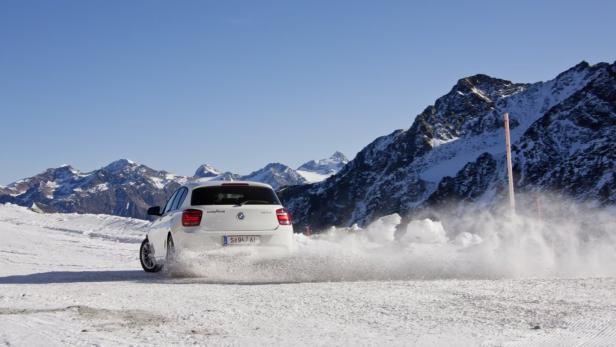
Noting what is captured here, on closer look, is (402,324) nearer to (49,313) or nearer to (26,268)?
(49,313)

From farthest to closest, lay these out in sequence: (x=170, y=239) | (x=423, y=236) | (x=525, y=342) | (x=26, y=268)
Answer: (x=423, y=236) → (x=26, y=268) → (x=170, y=239) → (x=525, y=342)

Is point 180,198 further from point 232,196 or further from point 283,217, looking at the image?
point 283,217

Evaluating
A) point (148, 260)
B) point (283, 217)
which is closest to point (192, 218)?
point (283, 217)

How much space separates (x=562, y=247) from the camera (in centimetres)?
1127

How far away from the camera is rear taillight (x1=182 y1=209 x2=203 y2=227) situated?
10.2 m

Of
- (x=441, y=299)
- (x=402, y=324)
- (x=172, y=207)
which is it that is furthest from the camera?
(x=172, y=207)

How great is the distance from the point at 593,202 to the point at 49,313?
202598 mm

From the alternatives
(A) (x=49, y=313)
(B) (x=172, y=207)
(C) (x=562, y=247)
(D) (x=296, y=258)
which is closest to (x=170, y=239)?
(B) (x=172, y=207)

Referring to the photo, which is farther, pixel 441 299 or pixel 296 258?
pixel 296 258

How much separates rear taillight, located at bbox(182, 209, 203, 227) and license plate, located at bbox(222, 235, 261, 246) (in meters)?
0.49

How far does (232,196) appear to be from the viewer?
35.7 ft

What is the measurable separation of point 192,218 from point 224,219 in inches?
19.4

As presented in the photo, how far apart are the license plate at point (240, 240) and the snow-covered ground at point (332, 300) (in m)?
0.18

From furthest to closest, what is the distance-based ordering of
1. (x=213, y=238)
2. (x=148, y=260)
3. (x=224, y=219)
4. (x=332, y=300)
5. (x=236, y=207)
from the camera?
(x=148, y=260) → (x=236, y=207) → (x=224, y=219) → (x=213, y=238) → (x=332, y=300)
